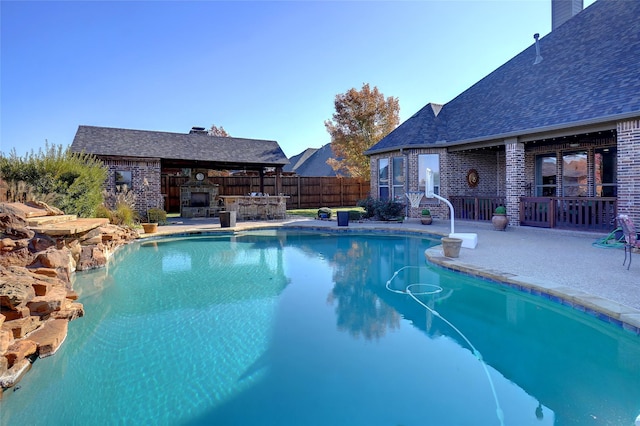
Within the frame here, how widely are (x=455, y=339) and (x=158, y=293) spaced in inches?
171

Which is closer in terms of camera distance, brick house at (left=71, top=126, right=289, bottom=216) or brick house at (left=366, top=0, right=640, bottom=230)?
brick house at (left=366, top=0, right=640, bottom=230)

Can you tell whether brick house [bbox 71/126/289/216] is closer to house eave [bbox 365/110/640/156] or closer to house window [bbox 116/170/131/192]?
house window [bbox 116/170/131/192]

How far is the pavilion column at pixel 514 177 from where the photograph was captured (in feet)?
35.5

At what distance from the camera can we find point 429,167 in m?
13.9

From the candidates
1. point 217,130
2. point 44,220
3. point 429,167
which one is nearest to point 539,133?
point 429,167

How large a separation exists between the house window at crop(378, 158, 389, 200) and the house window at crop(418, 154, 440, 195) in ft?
5.17

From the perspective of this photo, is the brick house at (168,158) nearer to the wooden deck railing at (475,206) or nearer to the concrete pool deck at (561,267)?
the wooden deck railing at (475,206)

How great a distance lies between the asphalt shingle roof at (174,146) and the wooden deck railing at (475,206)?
8.13 m

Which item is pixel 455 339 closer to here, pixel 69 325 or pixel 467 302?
pixel 467 302

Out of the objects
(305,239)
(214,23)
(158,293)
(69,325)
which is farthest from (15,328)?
(214,23)

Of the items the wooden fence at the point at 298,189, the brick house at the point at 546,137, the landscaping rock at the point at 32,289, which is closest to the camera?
the landscaping rock at the point at 32,289

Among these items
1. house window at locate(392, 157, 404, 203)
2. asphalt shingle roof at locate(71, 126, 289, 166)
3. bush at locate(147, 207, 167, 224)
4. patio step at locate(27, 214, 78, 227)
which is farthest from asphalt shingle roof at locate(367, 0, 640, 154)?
patio step at locate(27, 214, 78, 227)

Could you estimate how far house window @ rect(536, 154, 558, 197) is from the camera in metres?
12.1

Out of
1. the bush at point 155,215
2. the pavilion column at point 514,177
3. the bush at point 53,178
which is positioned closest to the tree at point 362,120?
the pavilion column at point 514,177
